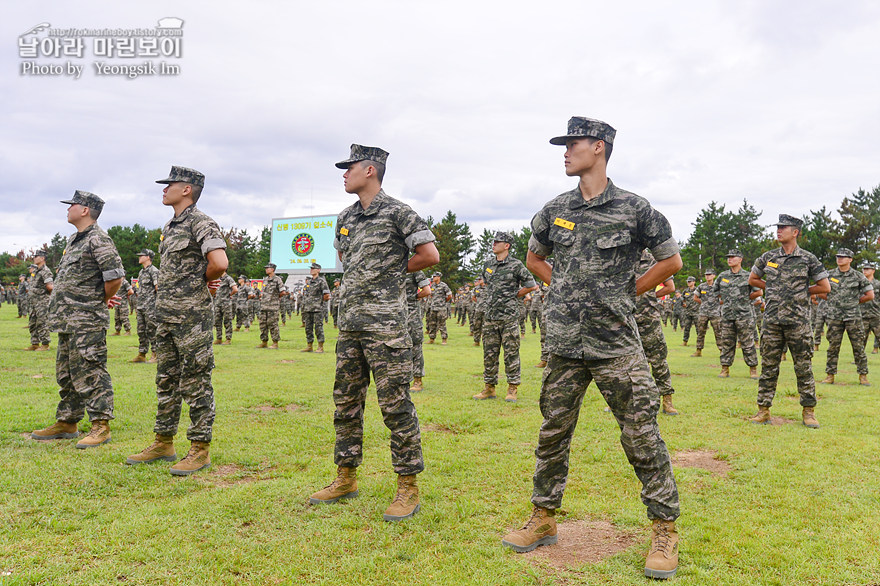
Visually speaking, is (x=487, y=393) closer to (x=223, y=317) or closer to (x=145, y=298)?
(x=145, y=298)

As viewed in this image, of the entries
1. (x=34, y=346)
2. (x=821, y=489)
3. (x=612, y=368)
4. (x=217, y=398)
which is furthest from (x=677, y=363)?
(x=34, y=346)

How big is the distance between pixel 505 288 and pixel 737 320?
633 cm

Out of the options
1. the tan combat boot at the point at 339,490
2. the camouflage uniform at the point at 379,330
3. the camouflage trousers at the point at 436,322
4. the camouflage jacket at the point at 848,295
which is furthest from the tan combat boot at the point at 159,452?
the camouflage trousers at the point at 436,322

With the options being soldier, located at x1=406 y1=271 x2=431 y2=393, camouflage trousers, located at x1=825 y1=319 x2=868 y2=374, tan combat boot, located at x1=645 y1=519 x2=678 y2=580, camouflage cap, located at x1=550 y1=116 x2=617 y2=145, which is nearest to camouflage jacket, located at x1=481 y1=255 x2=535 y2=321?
soldier, located at x1=406 y1=271 x2=431 y2=393

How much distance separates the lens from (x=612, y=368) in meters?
3.38

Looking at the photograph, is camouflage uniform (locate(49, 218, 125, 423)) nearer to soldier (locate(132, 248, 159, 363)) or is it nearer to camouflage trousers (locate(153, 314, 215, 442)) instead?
camouflage trousers (locate(153, 314, 215, 442))

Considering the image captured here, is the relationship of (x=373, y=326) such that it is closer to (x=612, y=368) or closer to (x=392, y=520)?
(x=392, y=520)

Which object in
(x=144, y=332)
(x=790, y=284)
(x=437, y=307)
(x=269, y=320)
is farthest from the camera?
(x=437, y=307)

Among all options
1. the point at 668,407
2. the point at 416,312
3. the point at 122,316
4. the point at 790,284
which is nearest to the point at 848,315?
the point at 790,284

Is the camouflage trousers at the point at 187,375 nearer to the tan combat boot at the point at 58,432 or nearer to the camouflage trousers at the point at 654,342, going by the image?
the tan combat boot at the point at 58,432

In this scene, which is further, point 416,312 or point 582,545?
point 416,312

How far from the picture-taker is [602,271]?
344 cm

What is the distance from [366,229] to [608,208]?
1.83m

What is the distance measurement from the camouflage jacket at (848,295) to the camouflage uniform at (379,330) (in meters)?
11.3
